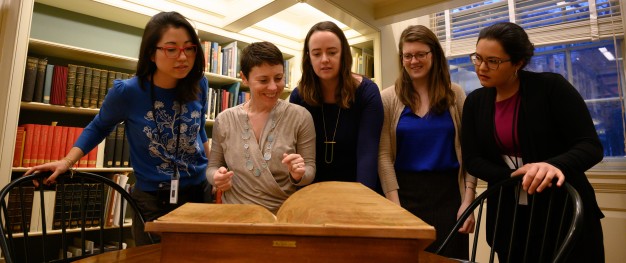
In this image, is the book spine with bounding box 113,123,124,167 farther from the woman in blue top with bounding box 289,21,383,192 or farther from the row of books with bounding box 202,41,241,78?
the woman in blue top with bounding box 289,21,383,192

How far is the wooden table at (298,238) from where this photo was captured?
493 millimetres

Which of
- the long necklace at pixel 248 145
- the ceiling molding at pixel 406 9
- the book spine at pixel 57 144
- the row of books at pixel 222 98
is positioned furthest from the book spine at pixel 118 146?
the ceiling molding at pixel 406 9

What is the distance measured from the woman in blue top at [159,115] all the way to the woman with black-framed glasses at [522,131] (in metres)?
1.11

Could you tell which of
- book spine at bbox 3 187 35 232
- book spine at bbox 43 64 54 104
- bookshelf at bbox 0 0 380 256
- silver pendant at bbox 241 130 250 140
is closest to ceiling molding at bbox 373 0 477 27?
bookshelf at bbox 0 0 380 256

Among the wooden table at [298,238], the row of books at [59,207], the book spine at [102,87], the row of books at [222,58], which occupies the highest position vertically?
the row of books at [222,58]

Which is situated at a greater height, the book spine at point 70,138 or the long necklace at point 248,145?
the book spine at point 70,138

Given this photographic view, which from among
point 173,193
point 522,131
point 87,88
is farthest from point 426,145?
point 87,88

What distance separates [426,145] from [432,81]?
287mm

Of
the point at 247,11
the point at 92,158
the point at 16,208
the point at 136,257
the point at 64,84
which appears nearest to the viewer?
the point at 136,257

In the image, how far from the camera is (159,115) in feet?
4.62

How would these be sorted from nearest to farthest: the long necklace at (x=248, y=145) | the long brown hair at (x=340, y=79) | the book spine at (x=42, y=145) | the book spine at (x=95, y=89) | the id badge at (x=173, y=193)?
the long necklace at (x=248, y=145), the id badge at (x=173, y=193), the long brown hair at (x=340, y=79), the book spine at (x=42, y=145), the book spine at (x=95, y=89)

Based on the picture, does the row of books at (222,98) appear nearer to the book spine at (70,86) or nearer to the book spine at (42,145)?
the book spine at (70,86)

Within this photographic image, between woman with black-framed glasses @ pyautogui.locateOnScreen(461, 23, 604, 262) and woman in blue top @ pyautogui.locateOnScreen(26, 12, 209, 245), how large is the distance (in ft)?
3.64

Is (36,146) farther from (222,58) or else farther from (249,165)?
(249,165)
